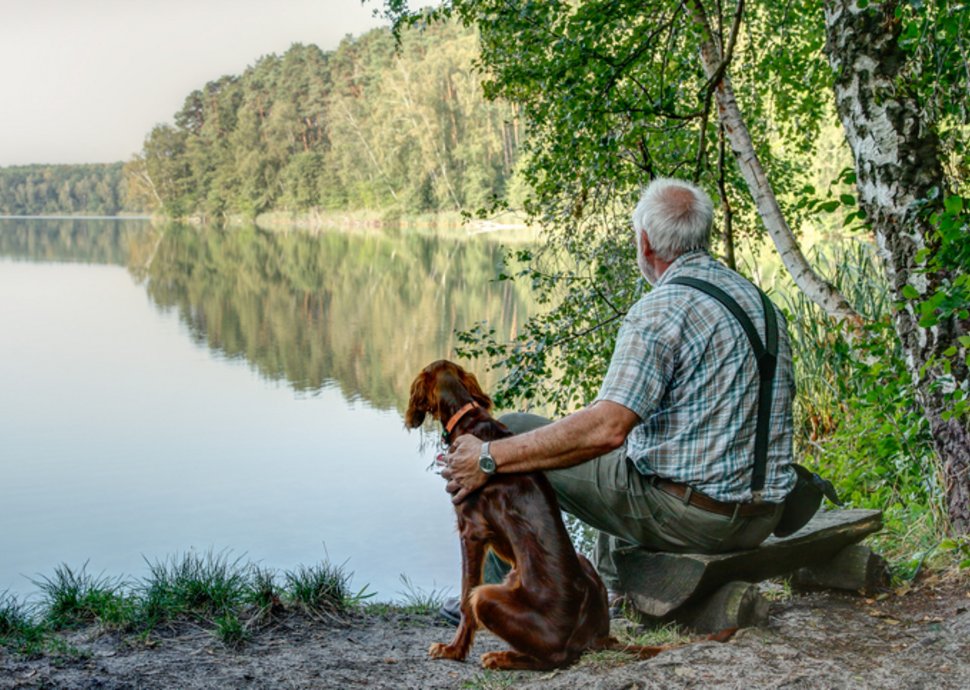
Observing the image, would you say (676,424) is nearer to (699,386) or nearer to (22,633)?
(699,386)

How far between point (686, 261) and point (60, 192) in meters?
165

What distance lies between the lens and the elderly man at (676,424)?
3.16 m

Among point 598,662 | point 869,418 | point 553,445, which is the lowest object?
point 598,662

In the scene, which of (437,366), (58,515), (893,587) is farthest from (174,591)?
(58,515)

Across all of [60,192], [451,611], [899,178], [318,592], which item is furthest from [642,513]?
[60,192]

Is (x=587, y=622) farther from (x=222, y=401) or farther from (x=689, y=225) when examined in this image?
(x=222, y=401)

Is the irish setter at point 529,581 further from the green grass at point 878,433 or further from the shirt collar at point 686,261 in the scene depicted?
the green grass at point 878,433

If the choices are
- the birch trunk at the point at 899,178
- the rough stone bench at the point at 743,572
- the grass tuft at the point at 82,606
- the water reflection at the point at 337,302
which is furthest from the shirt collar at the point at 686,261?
the water reflection at the point at 337,302

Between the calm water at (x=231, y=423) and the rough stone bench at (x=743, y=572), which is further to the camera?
the calm water at (x=231, y=423)

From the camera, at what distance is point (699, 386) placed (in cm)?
323

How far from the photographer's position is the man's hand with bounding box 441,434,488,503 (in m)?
3.30

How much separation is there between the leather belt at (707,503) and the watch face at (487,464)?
601 mm

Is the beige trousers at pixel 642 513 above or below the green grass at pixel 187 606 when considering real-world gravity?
above

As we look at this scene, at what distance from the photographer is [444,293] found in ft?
92.3
